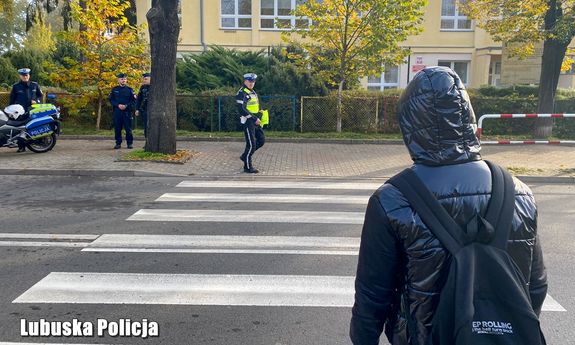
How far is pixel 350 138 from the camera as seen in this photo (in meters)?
16.1

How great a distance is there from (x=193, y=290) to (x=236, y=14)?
86.7 feet

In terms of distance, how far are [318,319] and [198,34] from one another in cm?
2712

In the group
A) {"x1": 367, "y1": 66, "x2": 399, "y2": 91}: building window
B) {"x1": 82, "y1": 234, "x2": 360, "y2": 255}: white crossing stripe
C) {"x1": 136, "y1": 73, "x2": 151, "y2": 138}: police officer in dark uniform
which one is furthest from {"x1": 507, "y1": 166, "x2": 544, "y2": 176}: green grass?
{"x1": 367, "y1": 66, "x2": 399, "y2": 91}: building window

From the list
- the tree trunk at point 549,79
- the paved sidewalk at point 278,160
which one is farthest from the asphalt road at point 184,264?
the tree trunk at point 549,79

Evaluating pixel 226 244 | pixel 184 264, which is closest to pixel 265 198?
pixel 226 244

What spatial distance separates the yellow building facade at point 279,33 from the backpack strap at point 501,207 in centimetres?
2777

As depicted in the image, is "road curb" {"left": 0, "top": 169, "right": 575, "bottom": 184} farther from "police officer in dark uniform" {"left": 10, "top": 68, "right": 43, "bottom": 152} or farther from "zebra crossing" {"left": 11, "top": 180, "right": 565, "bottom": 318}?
"police officer in dark uniform" {"left": 10, "top": 68, "right": 43, "bottom": 152}

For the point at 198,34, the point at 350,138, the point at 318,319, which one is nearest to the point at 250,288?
the point at 318,319

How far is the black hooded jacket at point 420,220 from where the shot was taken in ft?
5.87

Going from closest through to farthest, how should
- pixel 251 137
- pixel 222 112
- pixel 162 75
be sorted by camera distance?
pixel 251 137
pixel 162 75
pixel 222 112

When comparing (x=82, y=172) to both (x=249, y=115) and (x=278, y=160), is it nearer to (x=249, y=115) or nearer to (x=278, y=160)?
(x=249, y=115)

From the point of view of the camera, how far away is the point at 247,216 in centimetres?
750

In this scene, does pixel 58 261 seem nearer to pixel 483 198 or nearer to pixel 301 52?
pixel 483 198

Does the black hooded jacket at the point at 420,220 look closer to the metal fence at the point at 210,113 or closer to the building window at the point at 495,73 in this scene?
the metal fence at the point at 210,113
